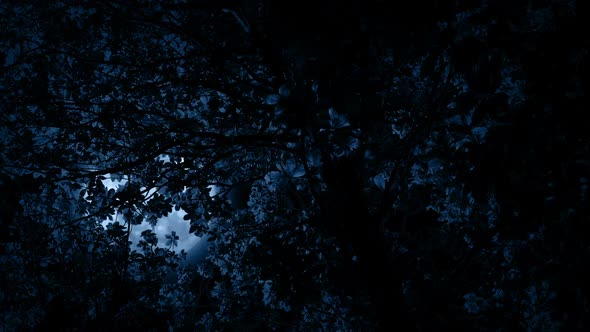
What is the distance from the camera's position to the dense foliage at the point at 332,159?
1812mm

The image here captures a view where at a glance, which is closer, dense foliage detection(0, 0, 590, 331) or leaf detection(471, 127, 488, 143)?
dense foliage detection(0, 0, 590, 331)

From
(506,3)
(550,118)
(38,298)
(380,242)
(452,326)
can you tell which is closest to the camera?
(506,3)

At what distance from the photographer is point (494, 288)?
546 centimetres

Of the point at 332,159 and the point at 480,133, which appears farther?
the point at 332,159

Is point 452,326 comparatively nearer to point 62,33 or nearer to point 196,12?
point 196,12

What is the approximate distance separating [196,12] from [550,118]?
4087 millimetres

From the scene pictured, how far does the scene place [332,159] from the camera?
2.90 m

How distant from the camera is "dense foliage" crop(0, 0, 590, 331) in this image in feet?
5.95

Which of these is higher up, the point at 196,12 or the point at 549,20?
the point at 196,12

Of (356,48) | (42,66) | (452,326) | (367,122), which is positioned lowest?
(452,326)

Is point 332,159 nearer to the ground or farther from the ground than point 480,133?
farther from the ground

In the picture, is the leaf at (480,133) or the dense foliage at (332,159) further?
the leaf at (480,133)

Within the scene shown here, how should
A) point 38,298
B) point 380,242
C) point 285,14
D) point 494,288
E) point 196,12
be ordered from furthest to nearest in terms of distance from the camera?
point 494,288 < point 38,298 < point 196,12 < point 380,242 < point 285,14

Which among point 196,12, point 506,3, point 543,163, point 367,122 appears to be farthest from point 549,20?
point 196,12
